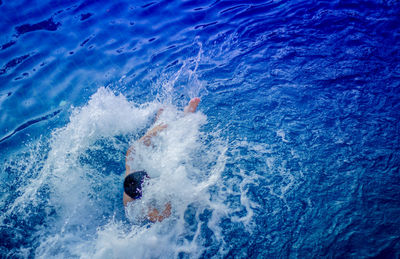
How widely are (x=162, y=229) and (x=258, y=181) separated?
72.7 inches

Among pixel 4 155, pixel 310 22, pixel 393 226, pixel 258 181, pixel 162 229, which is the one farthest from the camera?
pixel 310 22

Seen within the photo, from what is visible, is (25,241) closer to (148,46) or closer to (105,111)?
(105,111)

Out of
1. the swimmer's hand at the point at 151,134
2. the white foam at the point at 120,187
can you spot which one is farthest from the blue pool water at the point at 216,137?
the swimmer's hand at the point at 151,134

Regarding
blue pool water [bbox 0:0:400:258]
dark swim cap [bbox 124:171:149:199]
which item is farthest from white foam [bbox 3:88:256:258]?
dark swim cap [bbox 124:171:149:199]

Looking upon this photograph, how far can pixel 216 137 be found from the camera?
4926 millimetres

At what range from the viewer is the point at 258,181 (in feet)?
13.2

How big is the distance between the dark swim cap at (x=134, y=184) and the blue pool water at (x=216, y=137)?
22 cm

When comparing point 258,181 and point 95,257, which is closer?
point 95,257

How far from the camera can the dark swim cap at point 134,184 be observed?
3531mm

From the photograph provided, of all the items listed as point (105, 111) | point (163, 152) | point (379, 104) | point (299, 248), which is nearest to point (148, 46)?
point (105, 111)

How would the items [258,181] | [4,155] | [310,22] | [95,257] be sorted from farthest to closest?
[310,22]
[4,155]
[258,181]
[95,257]

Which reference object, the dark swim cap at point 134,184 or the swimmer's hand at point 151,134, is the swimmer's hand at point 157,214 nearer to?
the dark swim cap at point 134,184

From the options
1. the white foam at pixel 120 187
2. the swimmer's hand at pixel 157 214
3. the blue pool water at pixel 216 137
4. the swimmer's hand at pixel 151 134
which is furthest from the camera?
the swimmer's hand at pixel 151 134

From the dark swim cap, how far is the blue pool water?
0.22 meters
